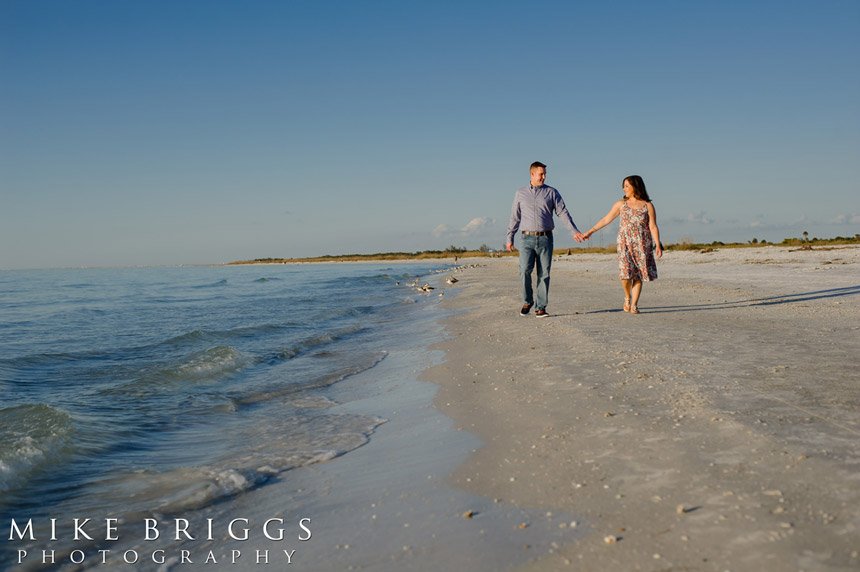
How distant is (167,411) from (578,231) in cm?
710

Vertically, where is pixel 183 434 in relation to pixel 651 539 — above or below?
below

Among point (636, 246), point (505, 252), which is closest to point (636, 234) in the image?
point (636, 246)

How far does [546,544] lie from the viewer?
2.58 m

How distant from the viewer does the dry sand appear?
2.42m

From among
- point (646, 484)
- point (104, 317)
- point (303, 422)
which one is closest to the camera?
point (646, 484)

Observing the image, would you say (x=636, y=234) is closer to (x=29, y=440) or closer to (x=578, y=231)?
(x=578, y=231)

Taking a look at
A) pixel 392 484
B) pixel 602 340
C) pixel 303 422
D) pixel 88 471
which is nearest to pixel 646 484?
pixel 392 484

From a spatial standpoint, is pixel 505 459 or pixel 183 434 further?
pixel 183 434

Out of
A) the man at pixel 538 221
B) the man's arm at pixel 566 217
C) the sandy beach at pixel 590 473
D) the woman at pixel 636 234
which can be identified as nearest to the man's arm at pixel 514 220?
the man at pixel 538 221

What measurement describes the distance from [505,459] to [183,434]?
3522 mm

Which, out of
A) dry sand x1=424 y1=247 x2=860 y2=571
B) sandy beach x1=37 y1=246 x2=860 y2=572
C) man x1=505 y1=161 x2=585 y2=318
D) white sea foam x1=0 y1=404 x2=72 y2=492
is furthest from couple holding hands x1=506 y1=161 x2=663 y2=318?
white sea foam x1=0 y1=404 x2=72 y2=492

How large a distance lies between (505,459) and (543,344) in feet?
13.7

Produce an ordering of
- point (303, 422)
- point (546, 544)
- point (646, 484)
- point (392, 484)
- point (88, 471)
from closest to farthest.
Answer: point (546, 544), point (646, 484), point (392, 484), point (88, 471), point (303, 422)

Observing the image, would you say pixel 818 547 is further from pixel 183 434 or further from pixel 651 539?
pixel 183 434
